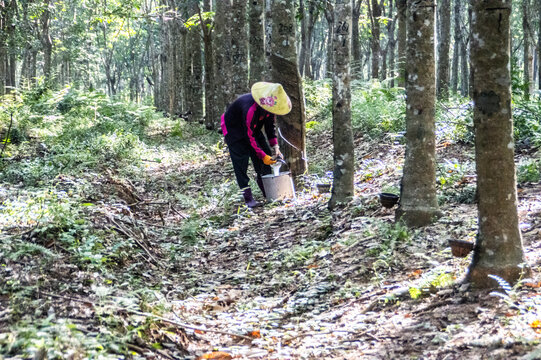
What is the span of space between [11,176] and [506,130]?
26.9ft

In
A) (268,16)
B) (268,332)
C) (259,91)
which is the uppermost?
(268,16)

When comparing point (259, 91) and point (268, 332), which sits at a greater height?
point (259, 91)

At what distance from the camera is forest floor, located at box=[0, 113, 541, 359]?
341 centimetres

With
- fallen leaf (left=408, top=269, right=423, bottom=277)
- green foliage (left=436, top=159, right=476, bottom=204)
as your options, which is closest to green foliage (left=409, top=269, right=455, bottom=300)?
fallen leaf (left=408, top=269, right=423, bottom=277)

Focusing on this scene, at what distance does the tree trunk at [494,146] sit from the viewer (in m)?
3.66

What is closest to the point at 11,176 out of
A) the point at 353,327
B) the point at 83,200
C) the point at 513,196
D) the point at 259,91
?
the point at 83,200

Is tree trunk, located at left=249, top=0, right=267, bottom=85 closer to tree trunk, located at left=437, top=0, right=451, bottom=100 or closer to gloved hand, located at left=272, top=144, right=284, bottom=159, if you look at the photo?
tree trunk, located at left=437, top=0, right=451, bottom=100

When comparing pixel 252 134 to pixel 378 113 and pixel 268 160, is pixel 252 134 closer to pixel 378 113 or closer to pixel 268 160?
pixel 268 160

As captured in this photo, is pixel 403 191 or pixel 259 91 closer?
pixel 403 191

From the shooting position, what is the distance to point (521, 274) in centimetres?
379

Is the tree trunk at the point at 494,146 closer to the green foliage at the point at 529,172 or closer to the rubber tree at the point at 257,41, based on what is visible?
the green foliage at the point at 529,172

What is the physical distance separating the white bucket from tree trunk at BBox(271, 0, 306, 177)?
3.09ft

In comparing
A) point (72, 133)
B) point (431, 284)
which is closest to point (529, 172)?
point (431, 284)

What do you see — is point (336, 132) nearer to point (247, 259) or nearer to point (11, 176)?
point (247, 259)
